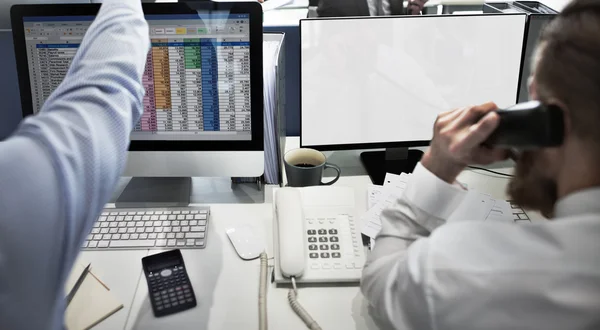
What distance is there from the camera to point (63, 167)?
22.9 inches

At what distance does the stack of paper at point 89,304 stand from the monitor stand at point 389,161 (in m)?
0.70

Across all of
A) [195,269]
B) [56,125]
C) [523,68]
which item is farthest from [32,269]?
[523,68]

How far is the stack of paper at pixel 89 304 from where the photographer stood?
0.92 m

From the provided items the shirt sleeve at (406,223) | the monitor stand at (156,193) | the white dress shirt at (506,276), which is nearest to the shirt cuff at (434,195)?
the shirt sleeve at (406,223)

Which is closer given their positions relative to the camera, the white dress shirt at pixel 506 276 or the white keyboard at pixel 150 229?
the white dress shirt at pixel 506 276

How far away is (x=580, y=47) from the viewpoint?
612mm

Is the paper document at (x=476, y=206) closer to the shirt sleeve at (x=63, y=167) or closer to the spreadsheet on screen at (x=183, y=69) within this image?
the spreadsheet on screen at (x=183, y=69)

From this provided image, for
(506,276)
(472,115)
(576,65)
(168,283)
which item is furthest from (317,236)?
(576,65)

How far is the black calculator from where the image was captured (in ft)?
3.16

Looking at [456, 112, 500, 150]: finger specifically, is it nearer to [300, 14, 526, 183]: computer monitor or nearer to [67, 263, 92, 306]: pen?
[300, 14, 526, 183]: computer monitor

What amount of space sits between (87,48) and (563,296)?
649 mm

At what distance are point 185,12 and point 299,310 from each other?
2.16 ft

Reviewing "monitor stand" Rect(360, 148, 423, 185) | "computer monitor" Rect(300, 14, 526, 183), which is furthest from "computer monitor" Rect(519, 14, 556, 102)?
"monitor stand" Rect(360, 148, 423, 185)

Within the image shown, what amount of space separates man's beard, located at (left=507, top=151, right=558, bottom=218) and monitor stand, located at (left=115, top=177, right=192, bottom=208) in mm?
766
